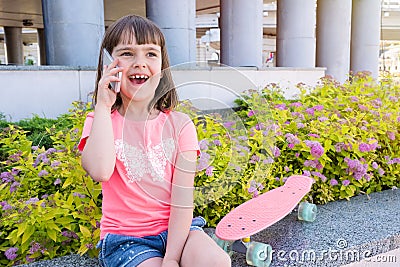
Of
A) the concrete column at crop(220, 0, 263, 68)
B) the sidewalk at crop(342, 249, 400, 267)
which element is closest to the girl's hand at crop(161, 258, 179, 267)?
the sidewalk at crop(342, 249, 400, 267)

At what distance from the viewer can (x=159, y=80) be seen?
1650 millimetres

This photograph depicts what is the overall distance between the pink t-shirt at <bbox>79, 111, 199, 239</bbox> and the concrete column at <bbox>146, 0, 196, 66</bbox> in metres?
5.56

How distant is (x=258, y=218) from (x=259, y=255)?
210 millimetres

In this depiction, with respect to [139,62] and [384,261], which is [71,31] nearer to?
[139,62]

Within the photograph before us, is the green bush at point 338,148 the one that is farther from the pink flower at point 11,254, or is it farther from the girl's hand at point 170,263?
the pink flower at point 11,254

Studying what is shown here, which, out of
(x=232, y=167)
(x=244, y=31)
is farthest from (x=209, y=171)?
(x=244, y=31)

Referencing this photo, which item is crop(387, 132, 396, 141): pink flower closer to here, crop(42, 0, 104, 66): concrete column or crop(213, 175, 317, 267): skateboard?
crop(213, 175, 317, 267): skateboard

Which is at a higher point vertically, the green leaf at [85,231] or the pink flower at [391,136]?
the pink flower at [391,136]

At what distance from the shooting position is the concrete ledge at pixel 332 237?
2084 millimetres

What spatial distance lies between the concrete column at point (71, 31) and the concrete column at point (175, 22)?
125 cm

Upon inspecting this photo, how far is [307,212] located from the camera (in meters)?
2.53

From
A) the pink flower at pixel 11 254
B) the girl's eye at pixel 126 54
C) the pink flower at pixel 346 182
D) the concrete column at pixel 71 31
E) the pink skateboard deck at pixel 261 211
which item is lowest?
the pink flower at pixel 11 254

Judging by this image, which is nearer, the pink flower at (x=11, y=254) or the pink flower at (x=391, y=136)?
the pink flower at (x=11, y=254)

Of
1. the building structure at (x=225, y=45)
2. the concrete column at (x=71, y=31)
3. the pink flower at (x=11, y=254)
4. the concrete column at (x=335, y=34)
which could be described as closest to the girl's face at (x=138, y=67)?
the building structure at (x=225, y=45)
